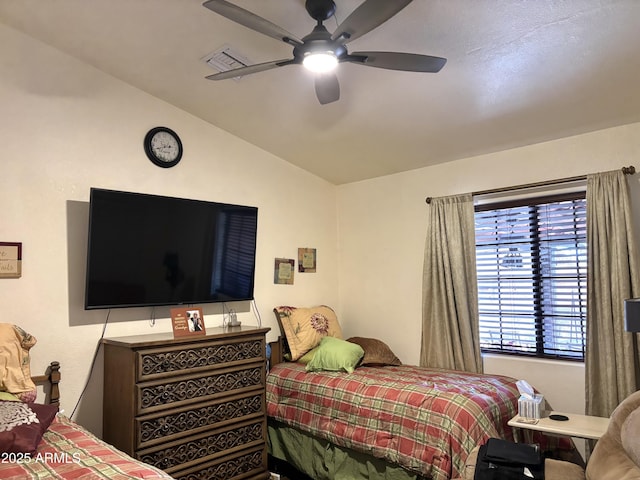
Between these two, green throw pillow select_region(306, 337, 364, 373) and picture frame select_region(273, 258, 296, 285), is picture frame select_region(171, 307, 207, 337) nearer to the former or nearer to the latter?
green throw pillow select_region(306, 337, 364, 373)

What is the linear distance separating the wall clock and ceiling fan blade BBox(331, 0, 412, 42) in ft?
5.75

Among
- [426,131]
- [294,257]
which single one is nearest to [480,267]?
[426,131]

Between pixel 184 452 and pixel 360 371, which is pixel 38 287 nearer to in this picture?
pixel 184 452

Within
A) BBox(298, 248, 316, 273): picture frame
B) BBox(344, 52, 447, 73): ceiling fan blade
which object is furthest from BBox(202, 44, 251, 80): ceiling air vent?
BBox(298, 248, 316, 273): picture frame

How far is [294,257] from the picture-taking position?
414 cm

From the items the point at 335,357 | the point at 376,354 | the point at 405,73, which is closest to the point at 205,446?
the point at 335,357

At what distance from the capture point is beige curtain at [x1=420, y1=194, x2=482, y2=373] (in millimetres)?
3523

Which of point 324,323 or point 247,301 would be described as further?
point 324,323

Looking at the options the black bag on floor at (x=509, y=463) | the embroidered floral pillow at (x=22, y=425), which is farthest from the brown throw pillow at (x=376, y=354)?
the embroidered floral pillow at (x=22, y=425)

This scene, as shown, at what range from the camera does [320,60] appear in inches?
82.1

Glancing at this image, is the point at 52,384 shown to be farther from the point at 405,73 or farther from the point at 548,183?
the point at 548,183

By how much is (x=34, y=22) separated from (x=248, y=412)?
267 centimetres

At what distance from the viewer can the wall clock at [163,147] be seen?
3.22 meters

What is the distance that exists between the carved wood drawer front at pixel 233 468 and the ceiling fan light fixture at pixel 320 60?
7.74ft
